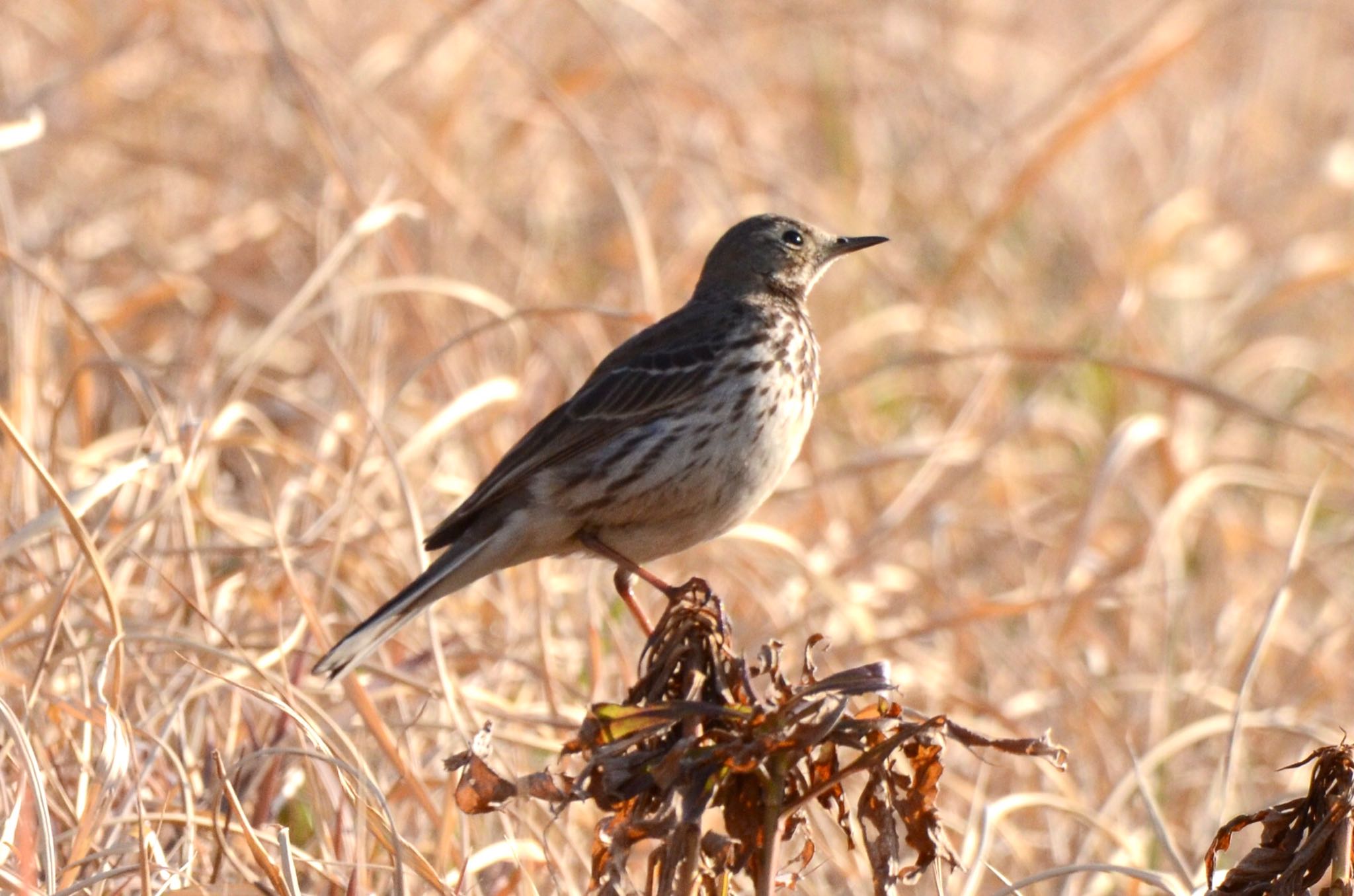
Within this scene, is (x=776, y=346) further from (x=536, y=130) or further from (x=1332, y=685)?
(x=536, y=130)

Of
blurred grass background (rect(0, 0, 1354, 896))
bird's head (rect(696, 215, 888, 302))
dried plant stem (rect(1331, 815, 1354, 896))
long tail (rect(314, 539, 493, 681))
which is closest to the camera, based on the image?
dried plant stem (rect(1331, 815, 1354, 896))

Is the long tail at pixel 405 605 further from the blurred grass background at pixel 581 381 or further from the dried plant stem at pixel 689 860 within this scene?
the dried plant stem at pixel 689 860

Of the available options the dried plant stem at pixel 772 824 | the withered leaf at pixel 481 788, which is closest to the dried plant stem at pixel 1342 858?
the dried plant stem at pixel 772 824

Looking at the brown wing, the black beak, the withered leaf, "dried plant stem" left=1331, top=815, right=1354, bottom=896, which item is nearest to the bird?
Result: the brown wing

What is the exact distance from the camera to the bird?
4.08 meters

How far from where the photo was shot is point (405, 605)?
11.7 feet

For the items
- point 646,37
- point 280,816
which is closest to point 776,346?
point 280,816

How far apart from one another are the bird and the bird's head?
0.95 feet

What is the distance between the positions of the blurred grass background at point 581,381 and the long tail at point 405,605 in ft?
0.31

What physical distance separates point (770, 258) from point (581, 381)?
1383 mm

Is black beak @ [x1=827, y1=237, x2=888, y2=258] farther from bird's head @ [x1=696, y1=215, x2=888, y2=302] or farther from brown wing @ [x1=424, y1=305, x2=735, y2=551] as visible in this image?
brown wing @ [x1=424, y1=305, x2=735, y2=551]

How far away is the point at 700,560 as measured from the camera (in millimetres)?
5695

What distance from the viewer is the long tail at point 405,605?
337 centimetres

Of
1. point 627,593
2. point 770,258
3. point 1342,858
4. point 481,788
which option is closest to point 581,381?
point 770,258
